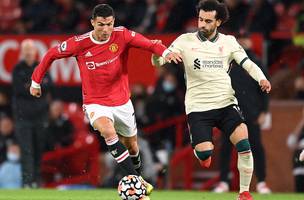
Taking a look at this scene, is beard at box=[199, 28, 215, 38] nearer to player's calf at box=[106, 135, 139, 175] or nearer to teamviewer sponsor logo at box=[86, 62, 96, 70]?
teamviewer sponsor logo at box=[86, 62, 96, 70]

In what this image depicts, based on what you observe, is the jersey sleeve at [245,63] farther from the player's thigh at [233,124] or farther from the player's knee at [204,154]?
the player's knee at [204,154]

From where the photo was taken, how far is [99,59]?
45.5 ft

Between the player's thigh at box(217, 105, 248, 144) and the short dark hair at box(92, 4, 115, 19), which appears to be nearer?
the player's thigh at box(217, 105, 248, 144)

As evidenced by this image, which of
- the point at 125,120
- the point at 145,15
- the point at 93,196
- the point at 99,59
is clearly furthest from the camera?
the point at 145,15

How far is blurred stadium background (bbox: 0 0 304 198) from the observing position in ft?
67.6

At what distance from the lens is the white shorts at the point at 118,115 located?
1372 centimetres

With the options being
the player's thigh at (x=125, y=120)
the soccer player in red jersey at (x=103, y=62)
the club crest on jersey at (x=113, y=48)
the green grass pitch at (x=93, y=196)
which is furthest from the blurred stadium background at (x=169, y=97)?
the club crest on jersey at (x=113, y=48)

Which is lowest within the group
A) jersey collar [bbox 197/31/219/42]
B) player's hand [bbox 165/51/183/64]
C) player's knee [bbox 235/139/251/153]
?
player's knee [bbox 235/139/251/153]

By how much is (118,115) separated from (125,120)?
0.18m

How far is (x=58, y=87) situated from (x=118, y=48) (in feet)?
28.3

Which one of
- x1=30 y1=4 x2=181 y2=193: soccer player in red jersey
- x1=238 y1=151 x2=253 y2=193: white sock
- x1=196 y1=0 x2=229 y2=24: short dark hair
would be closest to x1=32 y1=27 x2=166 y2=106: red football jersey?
x1=30 y1=4 x2=181 y2=193: soccer player in red jersey

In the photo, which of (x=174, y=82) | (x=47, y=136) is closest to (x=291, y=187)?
(x=174, y=82)

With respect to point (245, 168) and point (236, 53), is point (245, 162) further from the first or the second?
point (236, 53)

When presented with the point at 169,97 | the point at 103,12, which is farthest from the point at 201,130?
the point at 169,97
